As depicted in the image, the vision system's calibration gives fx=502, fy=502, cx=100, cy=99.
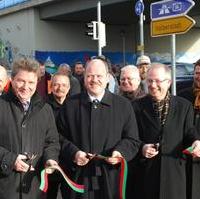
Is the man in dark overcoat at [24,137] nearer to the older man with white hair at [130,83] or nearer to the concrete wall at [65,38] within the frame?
the older man with white hair at [130,83]

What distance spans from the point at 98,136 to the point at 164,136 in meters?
0.64

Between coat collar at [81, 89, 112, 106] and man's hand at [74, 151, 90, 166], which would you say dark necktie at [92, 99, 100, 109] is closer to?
coat collar at [81, 89, 112, 106]

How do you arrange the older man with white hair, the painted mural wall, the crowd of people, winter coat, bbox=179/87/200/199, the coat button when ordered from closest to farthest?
the coat button < the crowd of people < winter coat, bbox=179/87/200/199 < the older man with white hair < the painted mural wall

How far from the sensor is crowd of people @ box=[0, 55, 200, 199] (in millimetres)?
4184

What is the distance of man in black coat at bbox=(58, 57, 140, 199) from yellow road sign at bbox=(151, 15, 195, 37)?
12.9 feet

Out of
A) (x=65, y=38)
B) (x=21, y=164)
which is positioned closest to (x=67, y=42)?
(x=65, y=38)

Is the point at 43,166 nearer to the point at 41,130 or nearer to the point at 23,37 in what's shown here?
the point at 41,130

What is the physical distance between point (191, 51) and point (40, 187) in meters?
30.5

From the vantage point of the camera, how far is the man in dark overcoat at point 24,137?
4117mm

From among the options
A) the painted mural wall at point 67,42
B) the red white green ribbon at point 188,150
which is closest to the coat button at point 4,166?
the red white green ribbon at point 188,150

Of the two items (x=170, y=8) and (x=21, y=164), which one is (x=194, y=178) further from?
(x=170, y=8)

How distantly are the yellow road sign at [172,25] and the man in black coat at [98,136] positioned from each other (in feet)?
12.9

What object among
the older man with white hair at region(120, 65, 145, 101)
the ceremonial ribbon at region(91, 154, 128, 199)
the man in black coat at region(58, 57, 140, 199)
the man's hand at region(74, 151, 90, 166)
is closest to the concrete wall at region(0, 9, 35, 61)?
the older man with white hair at region(120, 65, 145, 101)

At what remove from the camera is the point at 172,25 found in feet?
27.3
